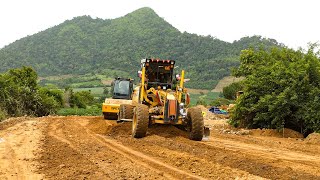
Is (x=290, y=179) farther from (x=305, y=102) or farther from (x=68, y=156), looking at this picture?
(x=305, y=102)

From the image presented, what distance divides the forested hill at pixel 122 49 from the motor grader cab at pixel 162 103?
76.1 meters

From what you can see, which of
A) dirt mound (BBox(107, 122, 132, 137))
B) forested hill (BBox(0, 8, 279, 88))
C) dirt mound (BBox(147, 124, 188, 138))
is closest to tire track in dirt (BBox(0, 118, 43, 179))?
dirt mound (BBox(107, 122, 132, 137))

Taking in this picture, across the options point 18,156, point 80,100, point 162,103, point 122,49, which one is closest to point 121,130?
point 162,103

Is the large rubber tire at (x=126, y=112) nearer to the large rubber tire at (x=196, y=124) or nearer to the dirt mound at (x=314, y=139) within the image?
the large rubber tire at (x=196, y=124)

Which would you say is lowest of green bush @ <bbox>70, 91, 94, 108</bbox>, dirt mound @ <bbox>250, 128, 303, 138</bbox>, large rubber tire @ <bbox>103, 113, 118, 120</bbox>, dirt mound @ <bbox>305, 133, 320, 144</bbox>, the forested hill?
green bush @ <bbox>70, 91, 94, 108</bbox>

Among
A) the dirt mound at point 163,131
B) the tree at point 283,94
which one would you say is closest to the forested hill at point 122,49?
the tree at point 283,94

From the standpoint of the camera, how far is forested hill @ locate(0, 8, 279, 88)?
10344cm

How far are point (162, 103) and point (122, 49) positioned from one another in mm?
102267

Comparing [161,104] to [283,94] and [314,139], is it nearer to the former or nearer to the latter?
[314,139]

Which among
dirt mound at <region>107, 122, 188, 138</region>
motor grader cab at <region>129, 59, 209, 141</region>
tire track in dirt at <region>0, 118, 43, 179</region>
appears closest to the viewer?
→ tire track in dirt at <region>0, 118, 43, 179</region>

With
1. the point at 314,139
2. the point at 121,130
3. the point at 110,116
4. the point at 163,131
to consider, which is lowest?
the point at 314,139

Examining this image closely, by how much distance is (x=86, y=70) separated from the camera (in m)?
107

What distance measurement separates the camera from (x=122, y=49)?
378 ft

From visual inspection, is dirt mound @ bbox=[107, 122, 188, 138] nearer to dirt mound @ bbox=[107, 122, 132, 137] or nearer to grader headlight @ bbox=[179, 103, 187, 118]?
dirt mound @ bbox=[107, 122, 132, 137]
